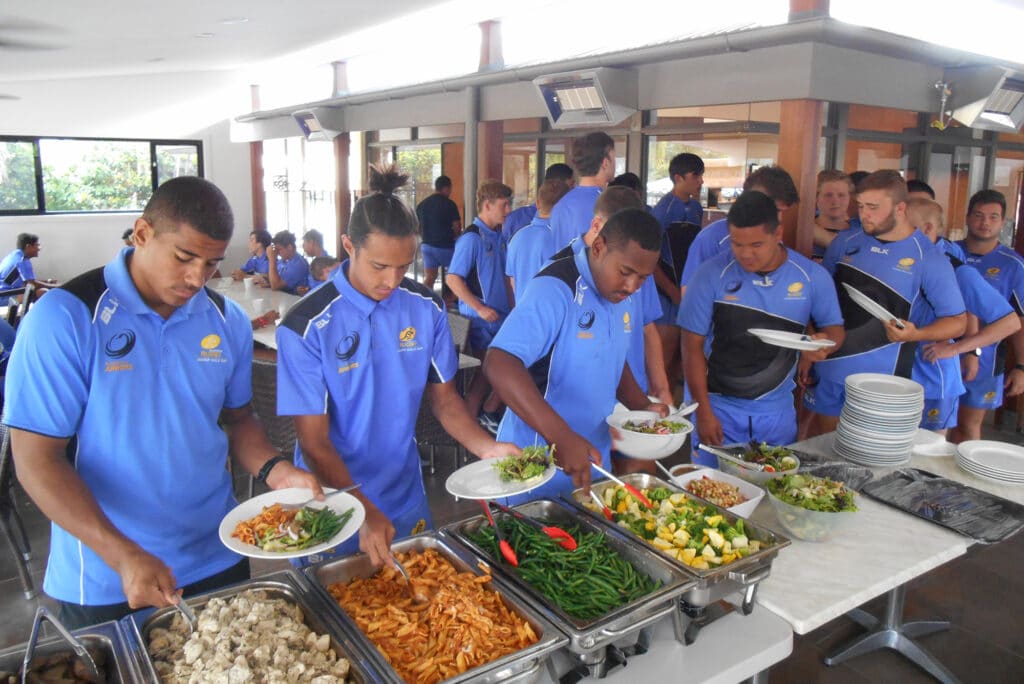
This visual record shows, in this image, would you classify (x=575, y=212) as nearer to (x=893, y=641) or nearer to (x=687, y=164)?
(x=687, y=164)

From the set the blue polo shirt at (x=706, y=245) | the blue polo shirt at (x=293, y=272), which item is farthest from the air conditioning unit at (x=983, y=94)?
the blue polo shirt at (x=293, y=272)

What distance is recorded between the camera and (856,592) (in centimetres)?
154

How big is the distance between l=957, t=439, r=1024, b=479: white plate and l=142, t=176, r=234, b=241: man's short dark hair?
2.09m

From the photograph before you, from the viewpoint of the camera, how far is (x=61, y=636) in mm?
1170

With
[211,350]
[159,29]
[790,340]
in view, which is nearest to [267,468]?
[211,350]

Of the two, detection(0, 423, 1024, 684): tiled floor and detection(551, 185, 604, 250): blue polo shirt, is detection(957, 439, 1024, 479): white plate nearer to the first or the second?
detection(0, 423, 1024, 684): tiled floor

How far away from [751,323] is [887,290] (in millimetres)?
780

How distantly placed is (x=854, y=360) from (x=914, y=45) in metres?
1.89

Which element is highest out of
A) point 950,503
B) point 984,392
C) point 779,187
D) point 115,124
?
point 115,124

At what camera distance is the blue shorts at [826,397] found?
3.01 metres

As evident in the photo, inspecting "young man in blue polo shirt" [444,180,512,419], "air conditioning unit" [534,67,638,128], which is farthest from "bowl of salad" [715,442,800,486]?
"air conditioning unit" [534,67,638,128]

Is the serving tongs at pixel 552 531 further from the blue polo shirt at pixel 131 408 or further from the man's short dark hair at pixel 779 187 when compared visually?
the man's short dark hair at pixel 779 187

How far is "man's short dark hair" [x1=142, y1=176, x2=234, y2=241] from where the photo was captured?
1376 millimetres

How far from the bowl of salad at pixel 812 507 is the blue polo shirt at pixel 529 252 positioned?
2.08 m
